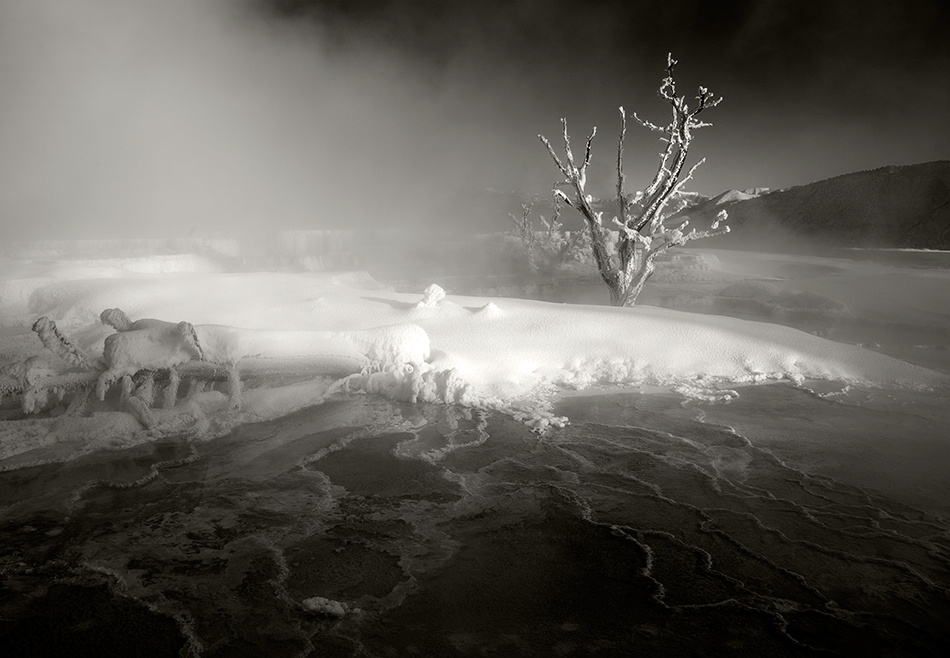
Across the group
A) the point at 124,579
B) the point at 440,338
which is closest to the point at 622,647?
the point at 124,579

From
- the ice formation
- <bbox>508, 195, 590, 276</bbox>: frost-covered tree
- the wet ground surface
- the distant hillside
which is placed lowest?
the wet ground surface

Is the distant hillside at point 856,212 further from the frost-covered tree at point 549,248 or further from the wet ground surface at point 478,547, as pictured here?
the wet ground surface at point 478,547

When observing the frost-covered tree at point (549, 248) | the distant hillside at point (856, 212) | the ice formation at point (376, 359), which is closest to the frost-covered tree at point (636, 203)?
the ice formation at point (376, 359)

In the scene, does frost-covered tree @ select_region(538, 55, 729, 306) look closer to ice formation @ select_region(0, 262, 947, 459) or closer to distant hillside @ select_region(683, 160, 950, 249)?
ice formation @ select_region(0, 262, 947, 459)

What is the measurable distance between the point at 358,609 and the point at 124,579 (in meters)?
1.03

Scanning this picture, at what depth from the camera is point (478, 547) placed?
2480mm

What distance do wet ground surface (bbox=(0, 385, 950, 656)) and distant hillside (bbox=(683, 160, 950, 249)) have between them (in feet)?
75.3

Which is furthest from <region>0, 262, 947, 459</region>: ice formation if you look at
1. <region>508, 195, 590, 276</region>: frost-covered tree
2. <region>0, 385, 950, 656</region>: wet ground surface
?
<region>508, 195, 590, 276</region>: frost-covered tree

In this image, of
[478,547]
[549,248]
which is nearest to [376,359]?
[478,547]

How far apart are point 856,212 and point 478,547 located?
97.1 feet

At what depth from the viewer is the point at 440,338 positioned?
17.1 ft

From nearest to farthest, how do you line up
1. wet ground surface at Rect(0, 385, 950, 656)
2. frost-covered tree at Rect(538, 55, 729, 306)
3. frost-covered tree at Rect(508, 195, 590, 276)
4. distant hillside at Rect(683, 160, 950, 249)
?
wet ground surface at Rect(0, 385, 950, 656), frost-covered tree at Rect(538, 55, 729, 306), frost-covered tree at Rect(508, 195, 590, 276), distant hillside at Rect(683, 160, 950, 249)

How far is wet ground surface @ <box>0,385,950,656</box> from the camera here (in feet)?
6.31

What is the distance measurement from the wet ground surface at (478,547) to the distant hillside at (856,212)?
22953 millimetres
